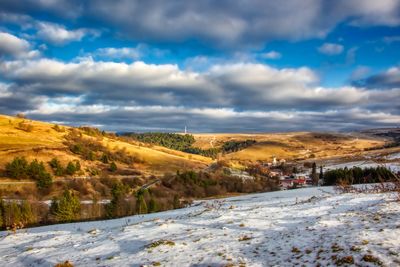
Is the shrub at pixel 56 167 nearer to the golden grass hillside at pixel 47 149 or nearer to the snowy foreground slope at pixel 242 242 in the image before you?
the golden grass hillside at pixel 47 149

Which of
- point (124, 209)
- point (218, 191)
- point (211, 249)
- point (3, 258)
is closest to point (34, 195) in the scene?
point (124, 209)

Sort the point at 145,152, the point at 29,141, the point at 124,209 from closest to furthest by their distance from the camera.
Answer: the point at 124,209 < the point at 29,141 < the point at 145,152

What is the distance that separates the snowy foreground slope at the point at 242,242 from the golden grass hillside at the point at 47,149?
121184 mm

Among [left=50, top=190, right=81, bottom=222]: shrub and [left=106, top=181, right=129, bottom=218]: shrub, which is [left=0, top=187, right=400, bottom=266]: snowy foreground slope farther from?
[left=106, top=181, right=129, bottom=218]: shrub

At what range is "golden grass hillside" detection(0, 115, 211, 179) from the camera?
142 m

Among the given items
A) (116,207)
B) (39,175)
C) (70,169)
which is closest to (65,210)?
(116,207)

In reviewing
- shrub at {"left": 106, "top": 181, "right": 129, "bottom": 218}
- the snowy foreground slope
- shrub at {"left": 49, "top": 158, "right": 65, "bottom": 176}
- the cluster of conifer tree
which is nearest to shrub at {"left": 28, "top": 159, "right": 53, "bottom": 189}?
the cluster of conifer tree

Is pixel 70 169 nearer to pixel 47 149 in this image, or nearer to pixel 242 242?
pixel 47 149

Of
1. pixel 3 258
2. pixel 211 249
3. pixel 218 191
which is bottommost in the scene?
pixel 218 191

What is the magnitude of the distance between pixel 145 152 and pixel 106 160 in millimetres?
38000

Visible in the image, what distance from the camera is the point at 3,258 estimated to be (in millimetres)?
19984

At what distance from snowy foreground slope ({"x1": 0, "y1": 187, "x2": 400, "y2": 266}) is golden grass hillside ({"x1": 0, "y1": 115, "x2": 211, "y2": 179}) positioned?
121 metres

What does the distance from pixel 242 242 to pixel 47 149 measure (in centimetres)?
14490

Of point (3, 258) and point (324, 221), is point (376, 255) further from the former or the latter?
point (3, 258)
